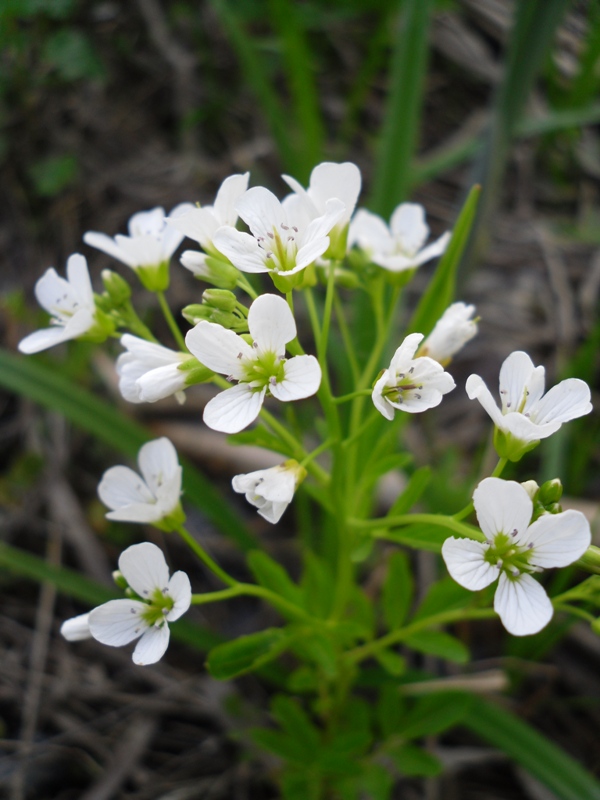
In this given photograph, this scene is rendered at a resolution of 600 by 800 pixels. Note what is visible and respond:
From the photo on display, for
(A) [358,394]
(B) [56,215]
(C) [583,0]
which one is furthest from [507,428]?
(B) [56,215]

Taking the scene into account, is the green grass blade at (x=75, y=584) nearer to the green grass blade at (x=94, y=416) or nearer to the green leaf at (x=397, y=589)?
the green grass blade at (x=94, y=416)

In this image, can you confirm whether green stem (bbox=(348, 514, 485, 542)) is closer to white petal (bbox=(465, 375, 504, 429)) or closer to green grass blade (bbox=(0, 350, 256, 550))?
white petal (bbox=(465, 375, 504, 429))

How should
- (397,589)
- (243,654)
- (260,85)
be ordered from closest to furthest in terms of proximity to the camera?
(243,654)
(397,589)
(260,85)

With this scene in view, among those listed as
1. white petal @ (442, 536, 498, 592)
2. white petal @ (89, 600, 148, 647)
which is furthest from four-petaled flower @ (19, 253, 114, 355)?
white petal @ (442, 536, 498, 592)

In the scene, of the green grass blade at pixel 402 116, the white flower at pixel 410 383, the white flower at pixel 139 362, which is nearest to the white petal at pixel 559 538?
the white flower at pixel 410 383

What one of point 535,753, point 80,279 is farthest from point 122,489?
point 535,753

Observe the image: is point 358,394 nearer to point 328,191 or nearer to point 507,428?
point 507,428

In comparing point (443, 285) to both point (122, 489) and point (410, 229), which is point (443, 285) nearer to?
point (410, 229)
